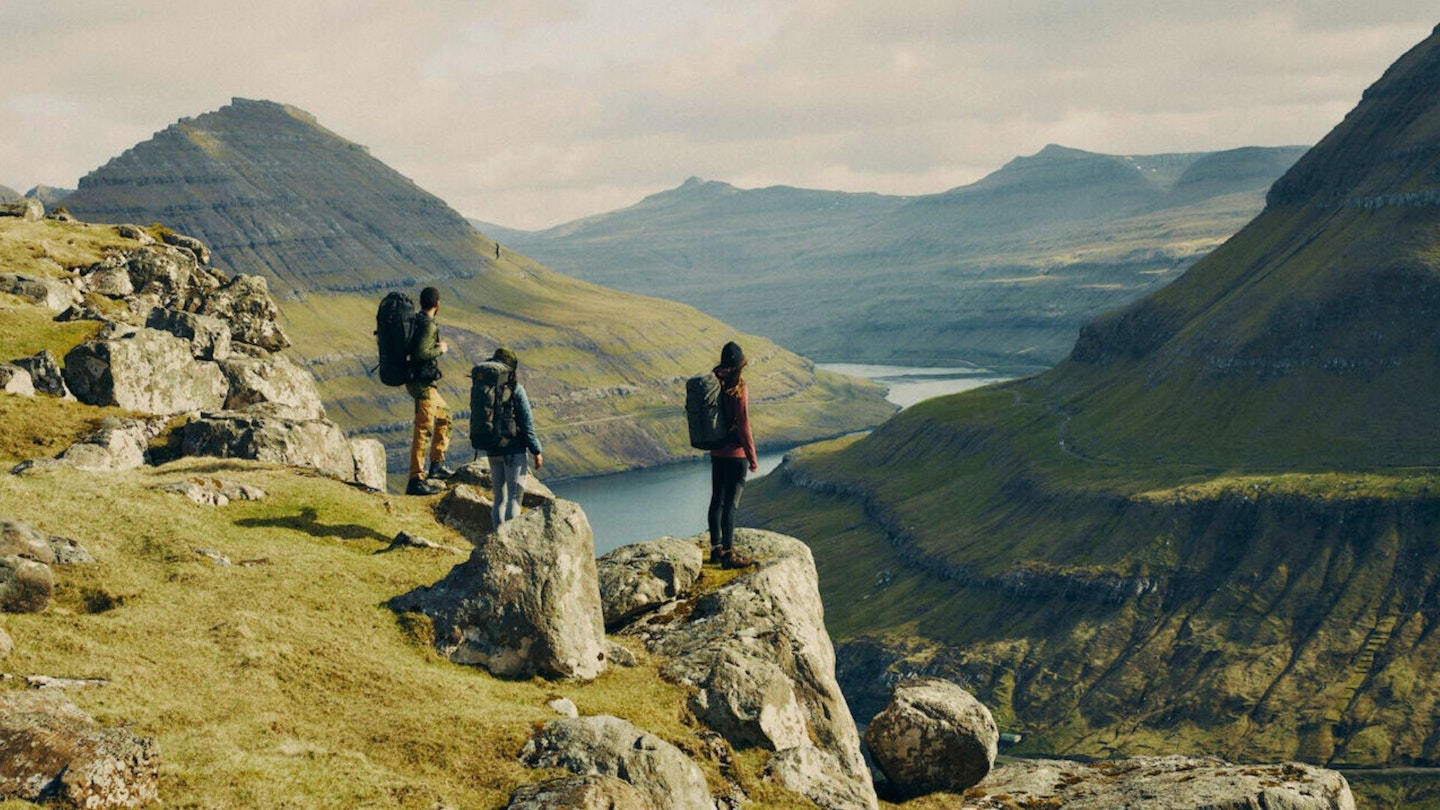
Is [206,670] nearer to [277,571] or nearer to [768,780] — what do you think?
[277,571]

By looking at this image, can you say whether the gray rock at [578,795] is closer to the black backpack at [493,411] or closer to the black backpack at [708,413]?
the black backpack at [493,411]

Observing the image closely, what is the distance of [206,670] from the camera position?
24.1 metres

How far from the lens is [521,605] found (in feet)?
92.9

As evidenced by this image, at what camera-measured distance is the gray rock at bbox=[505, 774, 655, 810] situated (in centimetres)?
2164

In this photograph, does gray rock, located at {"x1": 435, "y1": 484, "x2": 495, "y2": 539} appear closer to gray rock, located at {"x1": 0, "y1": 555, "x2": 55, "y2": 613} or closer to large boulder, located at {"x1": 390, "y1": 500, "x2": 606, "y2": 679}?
large boulder, located at {"x1": 390, "y1": 500, "x2": 606, "y2": 679}

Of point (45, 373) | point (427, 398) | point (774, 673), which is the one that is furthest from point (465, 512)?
point (45, 373)

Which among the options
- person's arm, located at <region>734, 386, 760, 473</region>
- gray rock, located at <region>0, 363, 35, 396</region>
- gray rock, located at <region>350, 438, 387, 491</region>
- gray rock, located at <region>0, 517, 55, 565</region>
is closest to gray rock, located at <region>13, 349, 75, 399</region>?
gray rock, located at <region>0, 363, 35, 396</region>

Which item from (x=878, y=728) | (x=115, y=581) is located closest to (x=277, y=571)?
(x=115, y=581)

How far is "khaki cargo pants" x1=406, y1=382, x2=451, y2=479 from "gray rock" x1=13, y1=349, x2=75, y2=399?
694 inches

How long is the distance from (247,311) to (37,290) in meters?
10.0

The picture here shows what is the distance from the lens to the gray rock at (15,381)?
4619 cm

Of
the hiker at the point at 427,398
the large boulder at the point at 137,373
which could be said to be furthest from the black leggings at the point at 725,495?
the large boulder at the point at 137,373

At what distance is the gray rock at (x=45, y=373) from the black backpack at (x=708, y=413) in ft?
92.5

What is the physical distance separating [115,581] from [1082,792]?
2645cm
